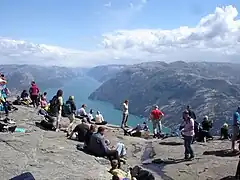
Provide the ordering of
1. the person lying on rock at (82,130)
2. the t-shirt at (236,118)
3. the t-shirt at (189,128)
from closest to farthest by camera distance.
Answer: the t-shirt at (189,128)
the t-shirt at (236,118)
the person lying on rock at (82,130)

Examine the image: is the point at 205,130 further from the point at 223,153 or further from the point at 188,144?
the point at 188,144

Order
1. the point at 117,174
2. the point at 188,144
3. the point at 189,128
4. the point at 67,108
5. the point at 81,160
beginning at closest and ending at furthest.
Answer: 1. the point at 117,174
2. the point at 81,160
3. the point at 189,128
4. the point at 188,144
5. the point at 67,108

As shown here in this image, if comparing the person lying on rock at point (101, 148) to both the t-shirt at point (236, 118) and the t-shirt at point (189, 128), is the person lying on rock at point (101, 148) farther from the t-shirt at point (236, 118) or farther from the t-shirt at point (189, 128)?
the t-shirt at point (236, 118)

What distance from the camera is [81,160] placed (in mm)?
14266

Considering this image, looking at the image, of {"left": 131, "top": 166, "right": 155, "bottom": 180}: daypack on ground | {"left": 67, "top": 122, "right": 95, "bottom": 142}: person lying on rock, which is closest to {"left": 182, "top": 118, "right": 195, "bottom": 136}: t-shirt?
{"left": 131, "top": 166, "right": 155, "bottom": 180}: daypack on ground

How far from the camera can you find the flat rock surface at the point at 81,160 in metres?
12.3

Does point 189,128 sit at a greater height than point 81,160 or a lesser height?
greater

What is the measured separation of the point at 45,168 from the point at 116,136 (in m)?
11.9

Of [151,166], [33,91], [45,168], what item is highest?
[33,91]

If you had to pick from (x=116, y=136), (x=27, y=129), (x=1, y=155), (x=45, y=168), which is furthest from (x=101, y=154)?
(x=116, y=136)

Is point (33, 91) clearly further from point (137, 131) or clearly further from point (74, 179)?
point (74, 179)

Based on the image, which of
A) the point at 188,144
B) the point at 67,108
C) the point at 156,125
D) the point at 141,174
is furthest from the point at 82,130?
the point at 156,125

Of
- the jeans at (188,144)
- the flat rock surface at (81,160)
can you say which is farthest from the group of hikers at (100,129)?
the flat rock surface at (81,160)

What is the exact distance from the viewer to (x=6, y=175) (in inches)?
450
